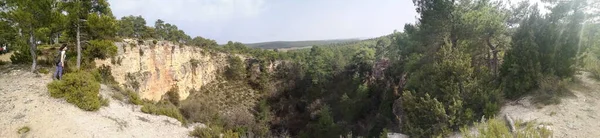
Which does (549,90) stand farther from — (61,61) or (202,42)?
(202,42)

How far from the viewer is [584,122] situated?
34.3 ft

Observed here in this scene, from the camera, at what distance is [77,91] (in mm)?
13539

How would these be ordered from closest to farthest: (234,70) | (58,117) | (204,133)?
1. (58,117)
2. (204,133)
3. (234,70)

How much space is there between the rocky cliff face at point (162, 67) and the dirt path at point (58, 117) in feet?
24.6

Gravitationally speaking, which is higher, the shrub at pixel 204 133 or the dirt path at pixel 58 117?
the dirt path at pixel 58 117

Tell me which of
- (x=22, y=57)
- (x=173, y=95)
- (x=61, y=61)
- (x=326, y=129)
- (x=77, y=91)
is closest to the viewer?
(x=77, y=91)

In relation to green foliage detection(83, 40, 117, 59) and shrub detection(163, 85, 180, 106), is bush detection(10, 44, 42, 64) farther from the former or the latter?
shrub detection(163, 85, 180, 106)

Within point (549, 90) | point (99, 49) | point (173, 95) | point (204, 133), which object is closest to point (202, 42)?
point (173, 95)

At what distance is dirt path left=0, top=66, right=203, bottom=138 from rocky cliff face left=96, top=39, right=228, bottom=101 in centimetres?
750

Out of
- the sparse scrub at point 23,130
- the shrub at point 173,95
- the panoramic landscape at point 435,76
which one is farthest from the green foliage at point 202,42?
the sparse scrub at point 23,130

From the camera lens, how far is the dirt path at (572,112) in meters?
10.2

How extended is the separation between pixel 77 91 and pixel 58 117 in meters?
1.82

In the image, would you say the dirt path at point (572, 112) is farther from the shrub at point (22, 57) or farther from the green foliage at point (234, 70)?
the green foliage at point (234, 70)

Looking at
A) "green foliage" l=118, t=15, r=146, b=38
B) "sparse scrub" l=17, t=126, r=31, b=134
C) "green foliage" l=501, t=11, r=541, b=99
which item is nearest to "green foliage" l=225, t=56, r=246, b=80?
"green foliage" l=118, t=15, r=146, b=38
